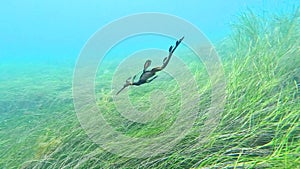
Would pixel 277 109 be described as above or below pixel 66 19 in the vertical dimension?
below

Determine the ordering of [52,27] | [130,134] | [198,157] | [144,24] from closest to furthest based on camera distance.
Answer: [198,157], [130,134], [144,24], [52,27]

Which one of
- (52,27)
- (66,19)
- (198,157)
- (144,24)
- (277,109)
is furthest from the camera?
(66,19)

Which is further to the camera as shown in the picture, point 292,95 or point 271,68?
point 271,68

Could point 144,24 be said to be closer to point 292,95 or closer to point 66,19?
point 292,95

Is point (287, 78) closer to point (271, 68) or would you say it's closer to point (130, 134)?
point (271, 68)

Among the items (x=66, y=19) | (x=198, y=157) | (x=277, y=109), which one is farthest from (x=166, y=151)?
(x=66, y=19)

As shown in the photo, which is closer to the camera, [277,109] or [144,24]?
[277,109]

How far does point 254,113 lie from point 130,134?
675 millimetres

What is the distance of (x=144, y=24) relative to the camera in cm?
216

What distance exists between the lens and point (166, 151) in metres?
1.49

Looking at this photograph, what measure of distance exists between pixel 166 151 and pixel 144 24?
1.01m

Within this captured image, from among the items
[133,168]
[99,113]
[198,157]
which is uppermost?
[99,113]

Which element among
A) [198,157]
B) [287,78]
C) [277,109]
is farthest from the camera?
[287,78]

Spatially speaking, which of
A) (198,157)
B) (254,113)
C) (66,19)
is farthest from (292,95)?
(66,19)
